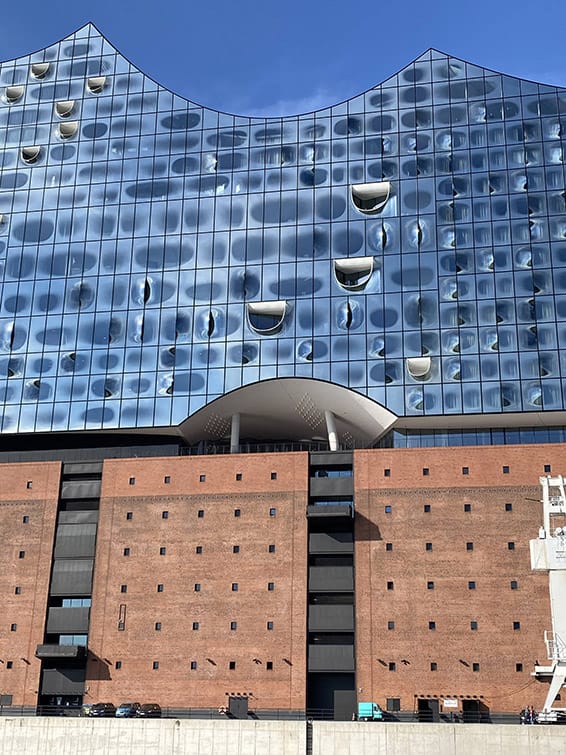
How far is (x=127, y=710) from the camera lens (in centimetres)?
4719

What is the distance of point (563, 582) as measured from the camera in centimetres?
4425

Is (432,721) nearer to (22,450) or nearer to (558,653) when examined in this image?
(558,653)

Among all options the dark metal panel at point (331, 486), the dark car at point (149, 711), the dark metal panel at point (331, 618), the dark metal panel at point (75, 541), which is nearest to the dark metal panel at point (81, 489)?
the dark metal panel at point (75, 541)

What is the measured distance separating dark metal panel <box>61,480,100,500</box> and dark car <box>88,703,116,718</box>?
40.5 feet

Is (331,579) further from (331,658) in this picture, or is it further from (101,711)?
(101,711)

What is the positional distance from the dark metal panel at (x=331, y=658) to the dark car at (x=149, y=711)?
779 cm

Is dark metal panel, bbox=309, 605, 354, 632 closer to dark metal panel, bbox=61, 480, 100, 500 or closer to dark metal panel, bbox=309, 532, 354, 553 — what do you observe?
dark metal panel, bbox=309, 532, 354, 553

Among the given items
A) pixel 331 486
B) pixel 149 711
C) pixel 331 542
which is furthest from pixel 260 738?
pixel 331 486

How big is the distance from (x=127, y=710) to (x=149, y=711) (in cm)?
133

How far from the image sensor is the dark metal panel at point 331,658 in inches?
1944

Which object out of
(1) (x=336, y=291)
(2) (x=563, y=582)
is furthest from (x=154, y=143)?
(2) (x=563, y=582)

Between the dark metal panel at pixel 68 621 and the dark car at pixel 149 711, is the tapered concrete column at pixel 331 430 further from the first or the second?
the dark car at pixel 149 711

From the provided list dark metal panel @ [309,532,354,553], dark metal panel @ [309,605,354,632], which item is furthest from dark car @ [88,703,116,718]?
dark metal panel @ [309,532,354,553]

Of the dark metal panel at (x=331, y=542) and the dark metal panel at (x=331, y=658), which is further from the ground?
→ the dark metal panel at (x=331, y=542)
